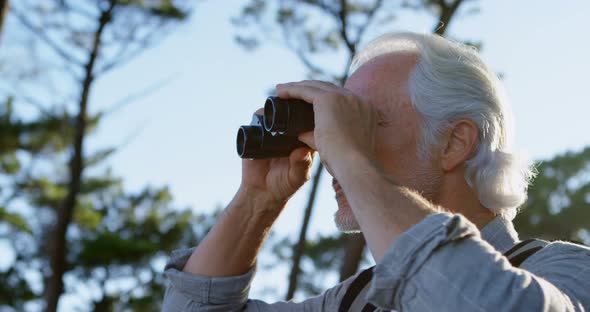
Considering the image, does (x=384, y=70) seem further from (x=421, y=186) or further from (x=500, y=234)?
(x=500, y=234)

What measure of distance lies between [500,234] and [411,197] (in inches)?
19.0

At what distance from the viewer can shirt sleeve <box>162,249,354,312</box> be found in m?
2.01

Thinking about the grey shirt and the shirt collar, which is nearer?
the grey shirt

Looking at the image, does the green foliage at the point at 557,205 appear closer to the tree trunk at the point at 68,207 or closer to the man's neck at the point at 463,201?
the tree trunk at the point at 68,207

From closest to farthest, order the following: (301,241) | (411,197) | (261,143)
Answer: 1. (411,197)
2. (261,143)
3. (301,241)

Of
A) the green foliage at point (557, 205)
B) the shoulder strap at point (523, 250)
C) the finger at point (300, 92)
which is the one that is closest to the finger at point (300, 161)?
the finger at point (300, 92)

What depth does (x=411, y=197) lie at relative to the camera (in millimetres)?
1259

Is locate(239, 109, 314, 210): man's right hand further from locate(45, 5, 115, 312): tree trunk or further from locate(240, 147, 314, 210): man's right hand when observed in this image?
locate(45, 5, 115, 312): tree trunk

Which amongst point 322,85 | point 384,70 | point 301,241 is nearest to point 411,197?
point 322,85

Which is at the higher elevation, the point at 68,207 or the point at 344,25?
the point at 344,25

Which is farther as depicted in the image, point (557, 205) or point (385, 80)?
point (557, 205)

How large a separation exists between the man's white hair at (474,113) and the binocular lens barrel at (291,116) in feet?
0.82

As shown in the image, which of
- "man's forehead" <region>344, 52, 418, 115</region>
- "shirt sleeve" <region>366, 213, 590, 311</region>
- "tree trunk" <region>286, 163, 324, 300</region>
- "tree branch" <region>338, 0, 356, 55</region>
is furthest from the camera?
"tree branch" <region>338, 0, 356, 55</region>

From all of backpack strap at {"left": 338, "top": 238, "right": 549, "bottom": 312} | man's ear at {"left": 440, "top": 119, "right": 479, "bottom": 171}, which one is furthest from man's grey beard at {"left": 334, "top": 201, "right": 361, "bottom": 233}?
man's ear at {"left": 440, "top": 119, "right": 479, "bottom": 171}
